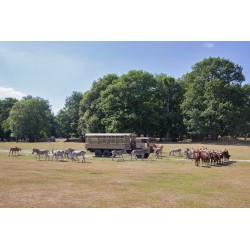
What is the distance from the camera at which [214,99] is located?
65938mm

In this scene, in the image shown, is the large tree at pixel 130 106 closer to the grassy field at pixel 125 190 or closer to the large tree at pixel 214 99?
the large tree at pixel 214 99

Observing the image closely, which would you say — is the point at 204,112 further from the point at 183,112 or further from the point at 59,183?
the point at 59,183

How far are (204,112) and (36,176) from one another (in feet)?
169

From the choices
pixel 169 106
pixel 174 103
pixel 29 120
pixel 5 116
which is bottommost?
pixel 29 120

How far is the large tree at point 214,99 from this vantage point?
6388 centimetres

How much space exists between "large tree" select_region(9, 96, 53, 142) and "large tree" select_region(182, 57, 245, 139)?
48687 millimetres

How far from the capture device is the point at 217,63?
69.2 m

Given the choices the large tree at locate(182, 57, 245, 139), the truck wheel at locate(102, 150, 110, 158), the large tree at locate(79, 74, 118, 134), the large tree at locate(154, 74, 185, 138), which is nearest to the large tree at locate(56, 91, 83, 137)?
the large tree at locate(79, 74, 118, 134)

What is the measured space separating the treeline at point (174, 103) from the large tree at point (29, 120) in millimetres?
19435

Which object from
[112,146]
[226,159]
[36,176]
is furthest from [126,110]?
[36,176]

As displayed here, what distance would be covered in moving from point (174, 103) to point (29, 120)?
46.0 meters

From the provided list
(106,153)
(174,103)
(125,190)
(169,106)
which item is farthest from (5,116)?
(125,190)

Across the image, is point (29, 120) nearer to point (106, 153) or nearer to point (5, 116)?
point (5, 116)

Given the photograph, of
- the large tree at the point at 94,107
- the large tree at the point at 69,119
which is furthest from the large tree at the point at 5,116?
the large tree at the point at 94,107
